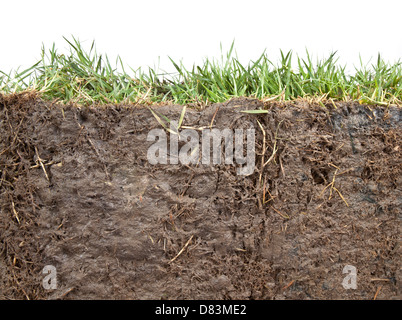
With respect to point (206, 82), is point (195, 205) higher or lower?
lower

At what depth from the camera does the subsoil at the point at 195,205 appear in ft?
6.18

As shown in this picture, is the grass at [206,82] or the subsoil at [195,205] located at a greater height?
the grass at [206,82]

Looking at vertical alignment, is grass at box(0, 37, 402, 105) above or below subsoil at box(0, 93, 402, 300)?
above

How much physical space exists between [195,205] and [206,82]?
0.73 m

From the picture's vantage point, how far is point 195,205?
1.88m

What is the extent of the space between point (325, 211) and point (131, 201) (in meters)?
0.95

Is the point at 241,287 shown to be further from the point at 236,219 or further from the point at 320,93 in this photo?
the point at 320,93

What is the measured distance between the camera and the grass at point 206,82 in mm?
2051

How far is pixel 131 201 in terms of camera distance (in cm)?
189

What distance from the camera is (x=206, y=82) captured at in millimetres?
2197

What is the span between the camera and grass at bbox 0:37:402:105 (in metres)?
2.05

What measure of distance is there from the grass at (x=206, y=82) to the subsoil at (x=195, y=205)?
0.14m

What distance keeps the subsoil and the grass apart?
0.14m
